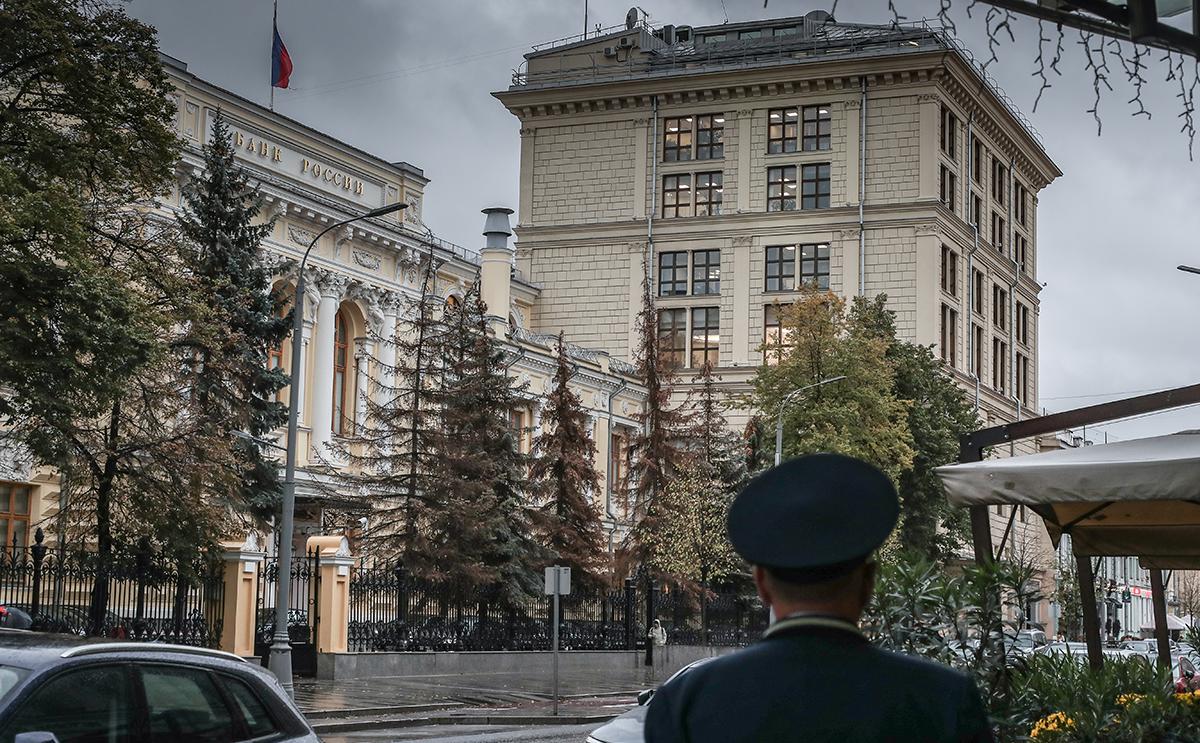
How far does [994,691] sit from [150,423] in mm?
22519

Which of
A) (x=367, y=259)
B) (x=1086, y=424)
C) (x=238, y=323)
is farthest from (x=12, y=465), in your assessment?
(x=1086, y=424)

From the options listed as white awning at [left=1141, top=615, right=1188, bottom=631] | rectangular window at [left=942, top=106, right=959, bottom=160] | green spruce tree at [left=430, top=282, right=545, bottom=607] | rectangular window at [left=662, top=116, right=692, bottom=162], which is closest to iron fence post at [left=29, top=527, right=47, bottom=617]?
green spruce tree at [left=430, top=282, right=545, bottom=607]

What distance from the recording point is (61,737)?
20.8 ft

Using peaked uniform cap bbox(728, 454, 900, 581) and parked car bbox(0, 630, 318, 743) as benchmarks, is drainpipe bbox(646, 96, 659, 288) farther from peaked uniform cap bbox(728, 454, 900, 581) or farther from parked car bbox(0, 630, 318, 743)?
peaked uniform cap bbox(728, 454, 900, 581)

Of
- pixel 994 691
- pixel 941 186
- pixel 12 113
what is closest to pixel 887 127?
pixel 941 186

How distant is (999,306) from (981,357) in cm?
547

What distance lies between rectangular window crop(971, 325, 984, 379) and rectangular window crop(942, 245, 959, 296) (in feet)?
11.6

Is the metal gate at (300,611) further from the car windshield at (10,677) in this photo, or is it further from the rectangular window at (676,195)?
the rectangular window at (676,195)

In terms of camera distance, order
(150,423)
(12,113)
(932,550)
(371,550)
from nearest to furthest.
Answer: (12,113) → (150,423) → (371,550) → (932,550)

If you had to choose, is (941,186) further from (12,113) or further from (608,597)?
(12,113)

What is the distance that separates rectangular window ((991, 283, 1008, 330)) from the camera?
283 ft

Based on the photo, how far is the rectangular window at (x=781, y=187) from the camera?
77.9 metres

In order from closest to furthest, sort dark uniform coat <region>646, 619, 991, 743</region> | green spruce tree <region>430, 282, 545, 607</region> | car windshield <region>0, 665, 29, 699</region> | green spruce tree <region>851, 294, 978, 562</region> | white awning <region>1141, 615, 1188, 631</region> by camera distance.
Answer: dark uniform coat <region>646, 619, 991, 743</region>
car windshield <region>0, 665, 29, 699</region>
white awning <region>1141, 615, 1188, 631</region>
green spruce tree <region>430, 282, 545, 607</region>
green spruce tree <region>851, 294, 978, 562</region>

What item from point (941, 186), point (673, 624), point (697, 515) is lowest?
point (673, 624)
